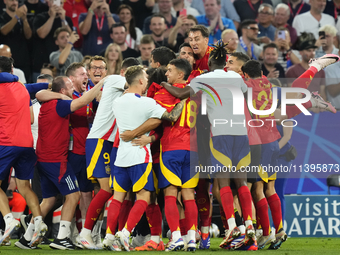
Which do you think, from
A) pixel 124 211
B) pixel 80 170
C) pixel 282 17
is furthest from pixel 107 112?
pixel 282 17

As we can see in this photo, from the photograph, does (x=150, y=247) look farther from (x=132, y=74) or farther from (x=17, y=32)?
(x=17, y=32)

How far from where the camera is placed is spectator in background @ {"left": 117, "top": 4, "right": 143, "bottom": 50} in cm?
1080

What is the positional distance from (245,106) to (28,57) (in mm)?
6149

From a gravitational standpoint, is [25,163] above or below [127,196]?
above

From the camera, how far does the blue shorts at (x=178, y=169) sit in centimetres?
538

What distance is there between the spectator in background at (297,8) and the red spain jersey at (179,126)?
738 cm

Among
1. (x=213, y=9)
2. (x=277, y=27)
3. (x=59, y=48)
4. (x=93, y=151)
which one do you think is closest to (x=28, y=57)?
(x=59, y=48)

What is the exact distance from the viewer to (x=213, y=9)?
1095 cm

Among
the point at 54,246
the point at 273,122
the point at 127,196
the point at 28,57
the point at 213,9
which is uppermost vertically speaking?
the point at 213,9

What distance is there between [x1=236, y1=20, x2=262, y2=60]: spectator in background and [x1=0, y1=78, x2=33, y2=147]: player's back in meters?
5.96

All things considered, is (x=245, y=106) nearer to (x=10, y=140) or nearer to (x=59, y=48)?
(x=10, y=140)

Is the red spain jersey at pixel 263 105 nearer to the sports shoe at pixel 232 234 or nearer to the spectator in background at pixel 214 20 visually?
the sports shoe at pixel 232 234

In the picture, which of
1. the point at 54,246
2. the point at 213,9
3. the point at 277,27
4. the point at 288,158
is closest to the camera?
the point at 54,246

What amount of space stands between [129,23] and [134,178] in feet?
20.9
